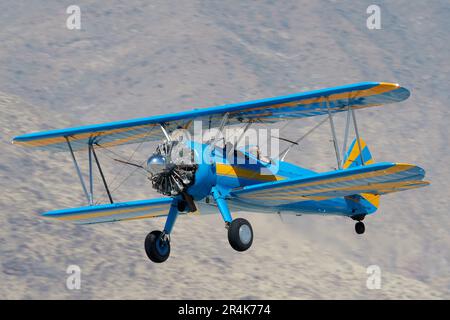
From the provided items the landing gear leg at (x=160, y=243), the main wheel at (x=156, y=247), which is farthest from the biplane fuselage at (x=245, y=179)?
the main wheel at (x=156, y=247)

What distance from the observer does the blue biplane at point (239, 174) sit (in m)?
21.2

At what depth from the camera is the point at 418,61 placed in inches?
4213

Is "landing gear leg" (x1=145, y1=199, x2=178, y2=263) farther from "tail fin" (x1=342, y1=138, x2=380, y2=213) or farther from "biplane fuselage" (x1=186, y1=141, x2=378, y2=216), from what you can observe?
"tail fin" (x1=342, y1=138, x2=380, y2=213)

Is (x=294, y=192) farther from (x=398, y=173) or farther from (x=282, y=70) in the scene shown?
(x=282, y=70)

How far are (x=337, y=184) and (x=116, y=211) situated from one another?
6104 millimetres

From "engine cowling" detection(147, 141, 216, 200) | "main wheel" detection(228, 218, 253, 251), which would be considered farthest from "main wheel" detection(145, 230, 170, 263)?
"main wheel" detection(228, 218, 253, 251)

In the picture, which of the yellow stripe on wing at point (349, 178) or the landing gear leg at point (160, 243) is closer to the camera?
the yellow stripe on wing at point (349, 178)

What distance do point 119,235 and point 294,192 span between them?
125 feet

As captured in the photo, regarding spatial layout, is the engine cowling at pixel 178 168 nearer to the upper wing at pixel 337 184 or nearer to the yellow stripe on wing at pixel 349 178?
the upper wing at pixel 337 184

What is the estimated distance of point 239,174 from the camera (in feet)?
73.2

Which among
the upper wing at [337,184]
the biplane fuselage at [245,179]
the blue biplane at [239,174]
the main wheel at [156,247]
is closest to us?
the upper wing at [337,184]

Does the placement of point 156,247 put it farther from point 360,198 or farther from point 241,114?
point 360,198

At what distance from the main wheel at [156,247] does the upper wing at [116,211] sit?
50.7 inches

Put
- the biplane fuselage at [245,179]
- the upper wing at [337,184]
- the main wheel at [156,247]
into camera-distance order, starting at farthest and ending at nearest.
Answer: the main wheel at [156,247] < the biplane fuselage at [245,179] < the upper wing at [337,184]
